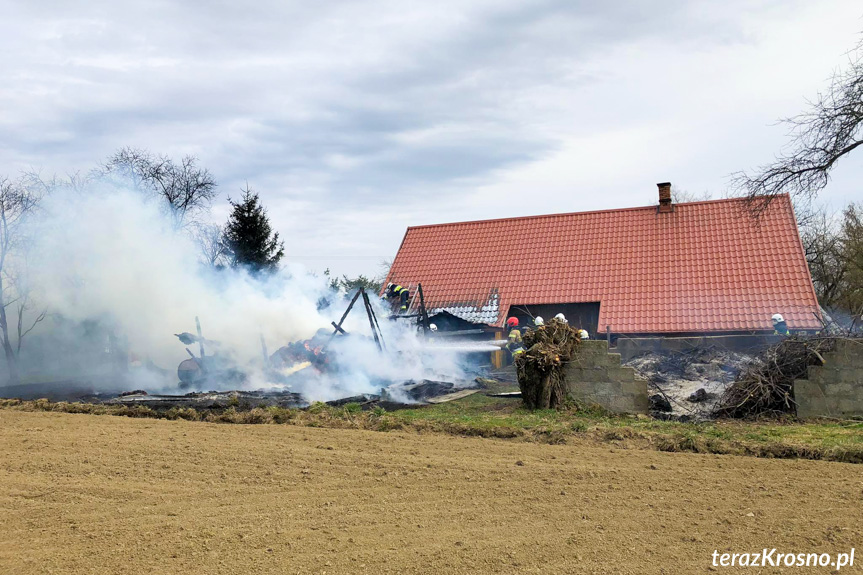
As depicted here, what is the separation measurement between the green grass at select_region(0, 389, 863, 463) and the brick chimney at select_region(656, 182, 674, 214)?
57.6 feet

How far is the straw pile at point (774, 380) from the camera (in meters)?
13.8

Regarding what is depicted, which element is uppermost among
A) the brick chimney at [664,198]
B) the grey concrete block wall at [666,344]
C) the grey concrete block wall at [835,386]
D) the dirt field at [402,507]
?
the brick chimney at [664,198]

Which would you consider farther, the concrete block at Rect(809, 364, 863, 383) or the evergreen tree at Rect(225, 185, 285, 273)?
the evergreen tree at Rect(225, 185, 285, 273)

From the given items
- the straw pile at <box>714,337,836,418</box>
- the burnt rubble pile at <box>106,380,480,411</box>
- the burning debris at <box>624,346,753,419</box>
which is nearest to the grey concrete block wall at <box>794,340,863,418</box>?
the straw pile at <box>714,337,836,418</box>

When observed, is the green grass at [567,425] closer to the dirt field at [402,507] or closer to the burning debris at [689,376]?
the dirt field at [402,507]

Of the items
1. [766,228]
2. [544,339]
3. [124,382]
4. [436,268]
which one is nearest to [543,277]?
[436,268]

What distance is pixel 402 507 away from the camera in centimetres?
805

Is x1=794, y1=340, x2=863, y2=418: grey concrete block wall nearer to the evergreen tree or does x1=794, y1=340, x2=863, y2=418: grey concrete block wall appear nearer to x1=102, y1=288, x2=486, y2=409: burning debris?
x1=102, y1=288, x2=486, y2=409: burning debris

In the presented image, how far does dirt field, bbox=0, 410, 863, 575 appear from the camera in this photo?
21.4 ft

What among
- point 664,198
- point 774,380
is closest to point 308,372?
point 774,380

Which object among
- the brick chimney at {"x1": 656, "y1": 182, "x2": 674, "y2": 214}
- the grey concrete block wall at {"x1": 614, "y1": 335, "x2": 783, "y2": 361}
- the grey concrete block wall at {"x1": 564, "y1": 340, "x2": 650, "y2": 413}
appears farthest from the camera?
the brick chimney at {"x1": 656, "y1": 182, "x2": 674, "y2": 214}

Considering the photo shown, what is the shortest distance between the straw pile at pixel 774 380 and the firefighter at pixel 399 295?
597 inches

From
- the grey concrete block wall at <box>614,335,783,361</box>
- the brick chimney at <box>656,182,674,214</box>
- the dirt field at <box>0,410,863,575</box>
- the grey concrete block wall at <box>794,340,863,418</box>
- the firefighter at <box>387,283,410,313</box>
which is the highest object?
the brick chimney at <box>656,182,674,214</box>

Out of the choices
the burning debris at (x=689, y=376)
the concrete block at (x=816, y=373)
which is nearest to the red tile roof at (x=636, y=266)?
the burning debris at (x=689, y=376)
